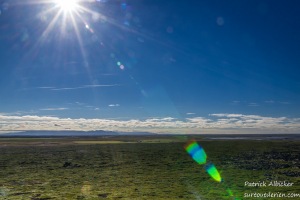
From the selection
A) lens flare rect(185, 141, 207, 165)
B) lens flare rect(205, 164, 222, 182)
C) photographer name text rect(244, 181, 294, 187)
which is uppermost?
lens flare rect(185, 141, 207, 165)

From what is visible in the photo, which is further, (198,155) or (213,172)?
(198,155)

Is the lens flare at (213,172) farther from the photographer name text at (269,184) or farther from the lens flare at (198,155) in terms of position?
the lens flare at (198,155)

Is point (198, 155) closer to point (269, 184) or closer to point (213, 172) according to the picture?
point (213, 172)

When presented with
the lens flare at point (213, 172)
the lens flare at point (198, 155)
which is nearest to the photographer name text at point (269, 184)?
the lens flare at point (213, 172)

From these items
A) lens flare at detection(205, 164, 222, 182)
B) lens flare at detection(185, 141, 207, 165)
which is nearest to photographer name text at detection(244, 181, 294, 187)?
lens flare at detection(205, 164, 222, 182)

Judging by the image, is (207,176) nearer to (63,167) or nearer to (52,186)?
(52,186)

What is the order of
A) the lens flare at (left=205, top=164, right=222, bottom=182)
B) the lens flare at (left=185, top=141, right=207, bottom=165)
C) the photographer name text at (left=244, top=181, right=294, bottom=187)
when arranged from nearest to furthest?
1. the photographer name text at (left=244, top=181, right=294, bottom=187)
2. the lens flare at (left=205, top=164, right=222, bottom=182)
3. the lens flare at (left=185, top=141, right=207, bottom=165)

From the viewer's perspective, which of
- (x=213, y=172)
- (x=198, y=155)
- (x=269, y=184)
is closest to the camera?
(x=269, y=184)

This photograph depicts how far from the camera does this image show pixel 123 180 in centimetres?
2984

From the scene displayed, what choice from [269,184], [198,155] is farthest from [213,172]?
[198,155]

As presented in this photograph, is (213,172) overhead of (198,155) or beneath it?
beneath

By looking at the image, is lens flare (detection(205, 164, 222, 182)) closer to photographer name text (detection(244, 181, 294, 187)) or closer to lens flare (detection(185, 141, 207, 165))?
photographer name text (detection(244, 181, 294, 187))

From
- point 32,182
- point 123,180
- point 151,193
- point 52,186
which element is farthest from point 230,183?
point 32,182

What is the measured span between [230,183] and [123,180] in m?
10.8
